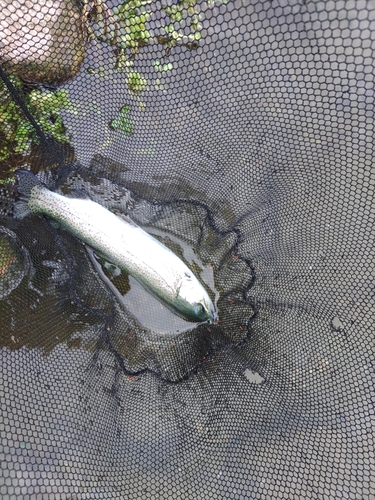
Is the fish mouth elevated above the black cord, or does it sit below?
below

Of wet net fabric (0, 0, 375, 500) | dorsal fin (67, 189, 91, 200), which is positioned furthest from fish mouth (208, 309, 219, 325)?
dorsal fin (67, 189, 91, 200)

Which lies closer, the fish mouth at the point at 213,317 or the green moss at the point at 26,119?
the green moss at the point at 26,119

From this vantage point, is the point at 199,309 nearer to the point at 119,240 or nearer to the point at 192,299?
the point at 192,299

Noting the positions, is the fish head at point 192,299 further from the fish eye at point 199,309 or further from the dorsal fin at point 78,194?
the dorsal fin at point 78,194

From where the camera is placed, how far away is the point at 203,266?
3.31m

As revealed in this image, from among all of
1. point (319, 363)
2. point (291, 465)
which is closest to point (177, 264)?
point (319, 363)

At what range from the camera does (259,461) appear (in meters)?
2.82

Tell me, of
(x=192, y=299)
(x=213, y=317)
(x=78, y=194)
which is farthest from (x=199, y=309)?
(x=78, y=194)

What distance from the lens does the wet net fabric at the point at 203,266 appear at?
2812 millimetres

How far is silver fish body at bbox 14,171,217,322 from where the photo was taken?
2.89 meters

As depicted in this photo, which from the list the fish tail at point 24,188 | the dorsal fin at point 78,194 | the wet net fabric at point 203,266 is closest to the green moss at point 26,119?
the wet net fabric at point 203,266

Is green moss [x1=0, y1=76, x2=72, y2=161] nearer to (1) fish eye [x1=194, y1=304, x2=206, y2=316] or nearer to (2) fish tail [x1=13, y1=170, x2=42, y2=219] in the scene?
(2) fish tail [x1=13, y1=170, x2=42, y2=219]

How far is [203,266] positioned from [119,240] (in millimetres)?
775

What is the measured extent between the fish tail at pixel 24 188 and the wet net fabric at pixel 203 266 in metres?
0.14
